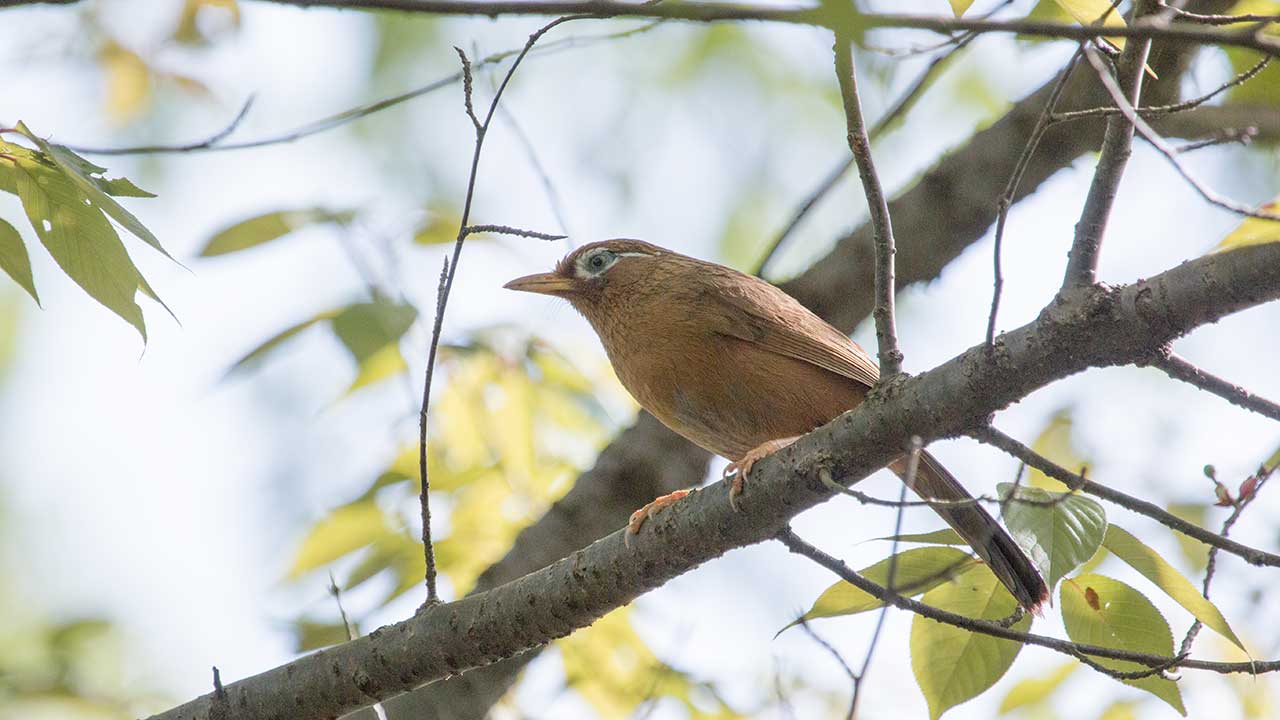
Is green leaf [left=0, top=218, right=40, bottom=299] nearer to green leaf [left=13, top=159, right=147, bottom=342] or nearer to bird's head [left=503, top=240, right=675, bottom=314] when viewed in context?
green leaf [left=13, top=159, right=147, bottom=342]

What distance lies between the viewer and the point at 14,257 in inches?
107

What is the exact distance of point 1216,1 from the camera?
4758mm

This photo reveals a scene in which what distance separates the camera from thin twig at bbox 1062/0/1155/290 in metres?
2.64

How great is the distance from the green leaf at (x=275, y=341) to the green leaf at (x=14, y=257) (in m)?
1.39

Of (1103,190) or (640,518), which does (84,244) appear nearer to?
(640,518)

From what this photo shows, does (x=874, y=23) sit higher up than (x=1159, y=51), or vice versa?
(x=1159, y=51)

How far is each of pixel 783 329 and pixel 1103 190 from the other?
2039mm

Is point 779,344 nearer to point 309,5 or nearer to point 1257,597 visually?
point 1257,597

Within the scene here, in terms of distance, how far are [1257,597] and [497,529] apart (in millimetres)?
3438

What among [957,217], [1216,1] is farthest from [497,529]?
[1216,1]

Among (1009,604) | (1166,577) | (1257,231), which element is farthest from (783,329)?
(1257,231)

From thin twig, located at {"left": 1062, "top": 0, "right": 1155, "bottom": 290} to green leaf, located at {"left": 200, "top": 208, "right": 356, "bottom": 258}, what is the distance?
9.35 ft

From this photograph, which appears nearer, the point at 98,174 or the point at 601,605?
the point at 98,174

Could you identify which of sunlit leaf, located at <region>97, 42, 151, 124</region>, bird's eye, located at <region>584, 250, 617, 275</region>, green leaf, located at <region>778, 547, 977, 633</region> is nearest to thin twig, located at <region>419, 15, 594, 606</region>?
green leaf, located at <region>778, 547, 977, 633</region>
